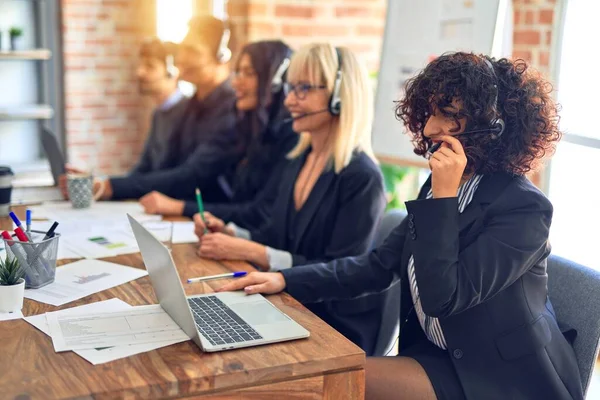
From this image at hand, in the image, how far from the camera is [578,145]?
2801mm

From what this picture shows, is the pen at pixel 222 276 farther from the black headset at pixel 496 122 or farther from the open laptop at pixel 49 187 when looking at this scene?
the open laptop at pixel 49 187

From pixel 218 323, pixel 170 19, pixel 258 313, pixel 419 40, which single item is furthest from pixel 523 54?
pixel 170 19

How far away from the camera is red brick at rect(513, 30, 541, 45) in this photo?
295 cm

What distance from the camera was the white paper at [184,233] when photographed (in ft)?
7.61

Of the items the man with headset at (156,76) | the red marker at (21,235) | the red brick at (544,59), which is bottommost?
the red marker at (21,235)

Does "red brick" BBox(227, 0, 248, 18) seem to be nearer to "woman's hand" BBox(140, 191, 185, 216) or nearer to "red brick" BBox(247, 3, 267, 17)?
"red brick" BBox(247, 3, 267, 17)

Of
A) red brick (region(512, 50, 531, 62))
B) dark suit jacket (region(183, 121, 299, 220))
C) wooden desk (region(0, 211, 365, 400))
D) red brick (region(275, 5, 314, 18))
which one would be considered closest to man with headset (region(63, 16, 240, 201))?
dark suit jacket (region(183, 121, 299, 220))

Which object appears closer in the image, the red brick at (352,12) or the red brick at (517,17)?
the red brick at (517,17)

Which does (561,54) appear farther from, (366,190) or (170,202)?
(170,202)

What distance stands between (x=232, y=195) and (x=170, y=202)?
0.45 metres

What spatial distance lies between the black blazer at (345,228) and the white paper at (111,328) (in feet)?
2.33

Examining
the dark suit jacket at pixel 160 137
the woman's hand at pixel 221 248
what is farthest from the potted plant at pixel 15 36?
the woman's hand at pixel 221 248

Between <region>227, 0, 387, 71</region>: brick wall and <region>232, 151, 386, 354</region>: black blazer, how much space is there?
1.76m

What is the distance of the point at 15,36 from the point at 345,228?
3581mm
